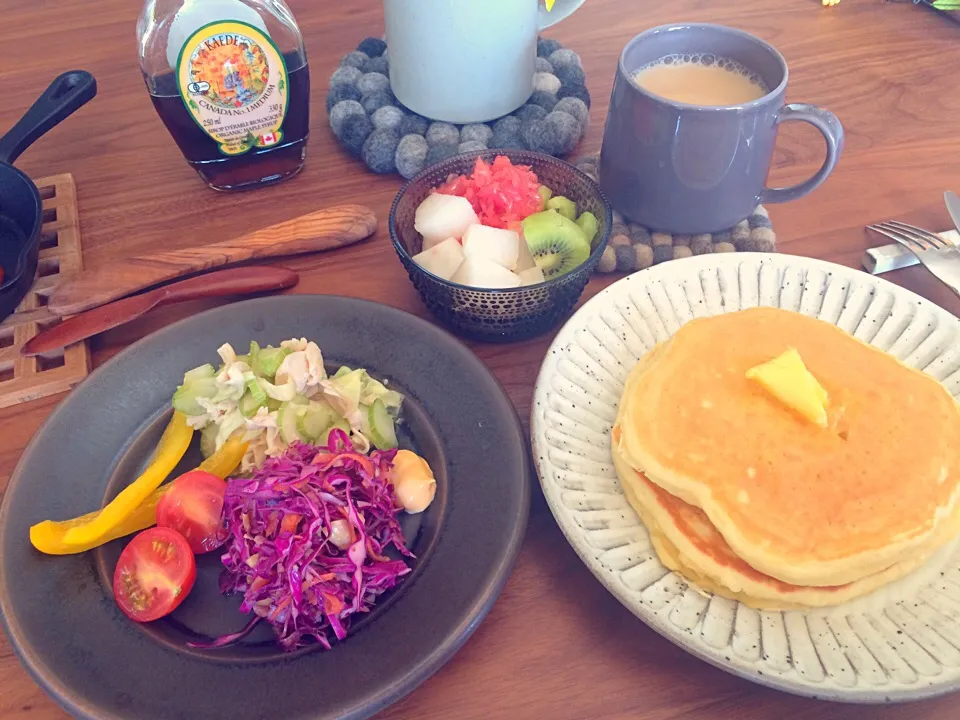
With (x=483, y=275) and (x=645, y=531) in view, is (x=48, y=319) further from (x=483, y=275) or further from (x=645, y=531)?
(x=645, y=531)

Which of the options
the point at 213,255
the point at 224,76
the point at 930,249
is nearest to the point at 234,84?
the point at 224,76

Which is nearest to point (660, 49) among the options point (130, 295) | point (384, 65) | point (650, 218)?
point (650, 218)

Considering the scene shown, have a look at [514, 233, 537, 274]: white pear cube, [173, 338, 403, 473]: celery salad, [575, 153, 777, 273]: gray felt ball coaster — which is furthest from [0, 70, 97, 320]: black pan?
[575, 153, 777, 273]: gray felt ball coaster

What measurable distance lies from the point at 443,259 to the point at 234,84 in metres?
0.50

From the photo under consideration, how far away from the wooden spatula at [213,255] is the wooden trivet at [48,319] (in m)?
0.06

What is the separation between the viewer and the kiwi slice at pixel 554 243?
104cm

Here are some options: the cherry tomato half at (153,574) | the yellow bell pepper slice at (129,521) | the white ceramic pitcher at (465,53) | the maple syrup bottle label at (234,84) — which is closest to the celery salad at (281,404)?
the yellow bell pepper slice at (129,521)

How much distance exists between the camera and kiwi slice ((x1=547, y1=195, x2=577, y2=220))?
1.10 m

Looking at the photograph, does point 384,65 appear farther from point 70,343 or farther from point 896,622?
point 896,622

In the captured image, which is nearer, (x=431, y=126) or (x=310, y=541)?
(x=310, y=541)

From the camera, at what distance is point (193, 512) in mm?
815

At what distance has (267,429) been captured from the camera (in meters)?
0.93

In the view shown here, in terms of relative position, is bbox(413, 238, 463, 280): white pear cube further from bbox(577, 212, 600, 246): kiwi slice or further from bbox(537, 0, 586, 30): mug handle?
bbox(537, 0, 586, 30): mug handle

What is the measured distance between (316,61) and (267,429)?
Answer: 43.0 inches
